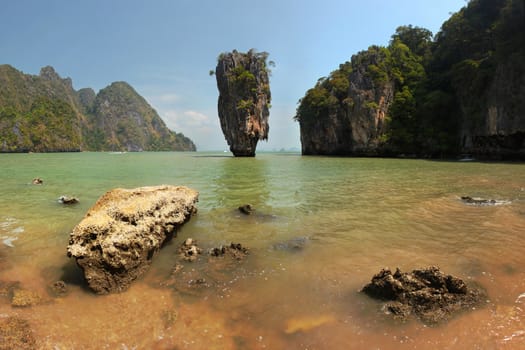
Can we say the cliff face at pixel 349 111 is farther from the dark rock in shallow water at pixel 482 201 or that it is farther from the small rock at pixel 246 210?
the small rock at pixel 246 210

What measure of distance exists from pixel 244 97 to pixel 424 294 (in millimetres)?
46564

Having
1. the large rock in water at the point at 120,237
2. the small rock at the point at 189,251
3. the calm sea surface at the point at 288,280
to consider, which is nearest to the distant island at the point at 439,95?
the calm sea surface at the point at 288,280

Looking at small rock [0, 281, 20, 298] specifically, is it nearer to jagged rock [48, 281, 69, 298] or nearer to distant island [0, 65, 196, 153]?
jagged rock [48, 281, 69, 298]

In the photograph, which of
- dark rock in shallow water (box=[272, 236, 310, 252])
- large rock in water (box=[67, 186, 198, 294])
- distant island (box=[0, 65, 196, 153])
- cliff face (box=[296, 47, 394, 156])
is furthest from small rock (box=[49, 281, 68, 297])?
distant island (box=[0, 65, 196, 153])

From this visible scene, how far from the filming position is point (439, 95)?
35.6m

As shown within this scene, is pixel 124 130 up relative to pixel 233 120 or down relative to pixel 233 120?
up

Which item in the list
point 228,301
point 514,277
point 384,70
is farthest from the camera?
point 384,70

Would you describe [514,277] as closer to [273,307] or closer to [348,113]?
[273,307]

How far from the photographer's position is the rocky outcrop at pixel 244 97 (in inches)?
1832

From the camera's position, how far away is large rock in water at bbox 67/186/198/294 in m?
3.69

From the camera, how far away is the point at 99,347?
8.47 feet

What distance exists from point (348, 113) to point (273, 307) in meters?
44.7

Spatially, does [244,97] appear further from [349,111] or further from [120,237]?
[120,237]

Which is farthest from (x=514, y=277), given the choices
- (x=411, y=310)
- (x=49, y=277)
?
(x=49, y=277)
